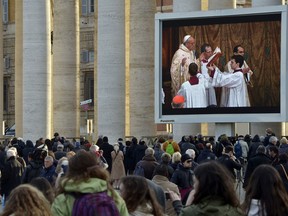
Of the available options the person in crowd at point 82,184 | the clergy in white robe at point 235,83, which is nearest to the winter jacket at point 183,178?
the person in crowd at point 82,184

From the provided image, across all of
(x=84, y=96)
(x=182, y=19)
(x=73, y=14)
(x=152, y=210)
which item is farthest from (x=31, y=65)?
(x=152, y=210)

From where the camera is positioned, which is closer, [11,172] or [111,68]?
[11,172]

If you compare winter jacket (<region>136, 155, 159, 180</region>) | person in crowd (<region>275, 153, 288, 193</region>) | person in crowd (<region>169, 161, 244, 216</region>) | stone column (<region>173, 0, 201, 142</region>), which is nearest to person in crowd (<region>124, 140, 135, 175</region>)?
stone column (<region>173, 0, 201, 142</region>)

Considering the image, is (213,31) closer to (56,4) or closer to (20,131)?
(56,4)

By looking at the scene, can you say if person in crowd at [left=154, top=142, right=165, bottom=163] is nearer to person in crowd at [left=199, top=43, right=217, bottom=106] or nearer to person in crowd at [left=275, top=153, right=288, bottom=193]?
person in crowd at [left=199, top=43, right=217, bottom=106]

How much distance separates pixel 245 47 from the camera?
4059cm

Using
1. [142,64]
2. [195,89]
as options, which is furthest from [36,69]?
[195,89]

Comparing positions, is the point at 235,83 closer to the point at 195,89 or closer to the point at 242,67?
the point at 242,67

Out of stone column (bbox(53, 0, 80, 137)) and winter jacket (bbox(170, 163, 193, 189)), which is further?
stone column (bbox(53, 0, 80, 137))

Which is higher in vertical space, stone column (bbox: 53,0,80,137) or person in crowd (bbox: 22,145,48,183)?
stone column (bbox: 53,0,80,137)

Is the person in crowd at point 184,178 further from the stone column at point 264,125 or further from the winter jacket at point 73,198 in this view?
the stone column at point 264,125

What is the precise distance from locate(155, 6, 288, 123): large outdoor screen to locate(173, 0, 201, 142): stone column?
4552mm

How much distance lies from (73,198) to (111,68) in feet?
124

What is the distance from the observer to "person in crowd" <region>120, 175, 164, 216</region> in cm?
1141
